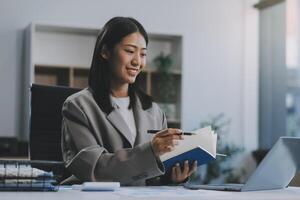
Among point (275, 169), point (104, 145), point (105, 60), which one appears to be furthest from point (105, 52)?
point (275, 169)

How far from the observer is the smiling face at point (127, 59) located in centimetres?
204

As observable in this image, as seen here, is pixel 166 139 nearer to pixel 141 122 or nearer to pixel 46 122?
pixel 141 122

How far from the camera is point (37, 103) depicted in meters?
2.38

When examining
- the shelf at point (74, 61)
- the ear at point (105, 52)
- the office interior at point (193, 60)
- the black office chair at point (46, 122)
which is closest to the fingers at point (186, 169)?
the ear at point (105, 52)

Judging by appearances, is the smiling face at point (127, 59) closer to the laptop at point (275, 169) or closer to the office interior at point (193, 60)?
the laptop at point (275, 169)

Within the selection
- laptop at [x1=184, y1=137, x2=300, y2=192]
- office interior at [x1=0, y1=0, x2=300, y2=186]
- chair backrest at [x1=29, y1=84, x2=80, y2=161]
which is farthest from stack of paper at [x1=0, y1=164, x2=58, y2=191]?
office interior at [x1=0, y1=0, x2=300, y2=186]

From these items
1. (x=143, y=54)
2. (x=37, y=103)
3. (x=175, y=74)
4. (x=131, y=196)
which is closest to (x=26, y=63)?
(x=175, y=74)

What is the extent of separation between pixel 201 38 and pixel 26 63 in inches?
66.9

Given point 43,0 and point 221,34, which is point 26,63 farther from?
point 221,34

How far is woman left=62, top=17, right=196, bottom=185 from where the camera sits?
1766mm

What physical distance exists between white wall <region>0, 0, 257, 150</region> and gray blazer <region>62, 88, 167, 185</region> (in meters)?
3.08

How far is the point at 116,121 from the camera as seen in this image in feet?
6.47

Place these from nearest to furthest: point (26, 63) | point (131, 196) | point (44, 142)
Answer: point (131, 196) → point (44, 142) → point (26, 63)

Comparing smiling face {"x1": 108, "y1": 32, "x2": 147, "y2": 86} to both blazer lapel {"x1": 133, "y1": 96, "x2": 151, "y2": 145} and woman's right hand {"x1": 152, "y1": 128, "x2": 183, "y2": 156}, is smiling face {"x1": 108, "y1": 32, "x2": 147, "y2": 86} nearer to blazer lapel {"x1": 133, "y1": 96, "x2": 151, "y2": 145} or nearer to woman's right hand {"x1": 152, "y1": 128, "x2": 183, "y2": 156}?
blazer lapel {"x1": 133, "y1": 96, "x2": 151, "y2": 145}
